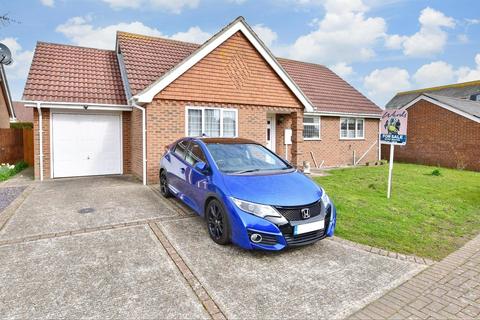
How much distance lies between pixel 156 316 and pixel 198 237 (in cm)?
200

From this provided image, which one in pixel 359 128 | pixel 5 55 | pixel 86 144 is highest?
pixel 5 55

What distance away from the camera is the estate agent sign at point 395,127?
7.41 metres

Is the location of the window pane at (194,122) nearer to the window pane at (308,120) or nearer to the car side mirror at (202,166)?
the car side mirror at (202,166)

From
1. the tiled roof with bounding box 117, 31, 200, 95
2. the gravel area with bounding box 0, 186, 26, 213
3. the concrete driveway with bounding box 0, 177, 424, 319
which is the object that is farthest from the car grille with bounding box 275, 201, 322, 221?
the tiled roof with bounding box 117, 31, 200, 95

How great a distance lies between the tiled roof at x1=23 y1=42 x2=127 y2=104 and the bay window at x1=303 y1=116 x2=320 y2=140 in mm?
8150

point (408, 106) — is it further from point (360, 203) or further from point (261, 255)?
point (261, 255)

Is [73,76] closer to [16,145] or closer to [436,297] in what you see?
[16,145]

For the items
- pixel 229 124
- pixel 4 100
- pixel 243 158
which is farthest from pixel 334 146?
pixel 4 100

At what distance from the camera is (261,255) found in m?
4.22

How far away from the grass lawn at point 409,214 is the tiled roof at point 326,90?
638cm

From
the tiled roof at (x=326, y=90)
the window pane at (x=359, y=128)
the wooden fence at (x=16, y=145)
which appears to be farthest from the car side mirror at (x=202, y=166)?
the window pane at (x=359, y=128)

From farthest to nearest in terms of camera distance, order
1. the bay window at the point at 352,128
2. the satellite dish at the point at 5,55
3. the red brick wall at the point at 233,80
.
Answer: the bay window at the point at 352,128, the satellite dish at the point at 5,55, the red brick wall at the point at 233,80

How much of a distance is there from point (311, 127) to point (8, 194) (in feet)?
39.2

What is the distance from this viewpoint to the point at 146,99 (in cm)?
891
